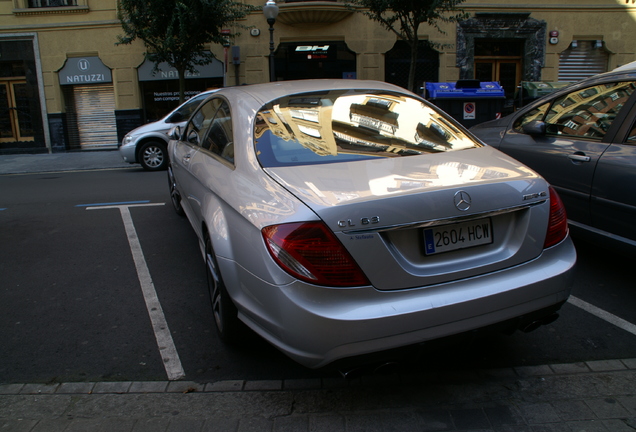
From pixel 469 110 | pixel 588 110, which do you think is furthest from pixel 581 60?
pixel 588 110

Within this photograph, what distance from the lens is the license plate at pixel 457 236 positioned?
2.42 metres

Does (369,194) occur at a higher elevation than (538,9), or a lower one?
lower

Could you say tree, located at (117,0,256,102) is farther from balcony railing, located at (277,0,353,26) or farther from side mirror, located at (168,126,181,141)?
side mirror, located at (168,126,181,141)

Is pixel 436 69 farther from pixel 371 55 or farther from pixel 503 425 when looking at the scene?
pixel 503 425

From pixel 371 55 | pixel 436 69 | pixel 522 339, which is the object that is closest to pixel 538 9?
pixel 436 69

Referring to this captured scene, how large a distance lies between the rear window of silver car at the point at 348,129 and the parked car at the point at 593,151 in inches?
50.2

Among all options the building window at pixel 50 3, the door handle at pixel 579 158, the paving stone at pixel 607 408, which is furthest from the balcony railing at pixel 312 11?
the paving stone at pixel 607 408

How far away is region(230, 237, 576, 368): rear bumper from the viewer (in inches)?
88.7

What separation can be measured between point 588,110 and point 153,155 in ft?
30.1

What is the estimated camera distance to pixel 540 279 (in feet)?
8.43

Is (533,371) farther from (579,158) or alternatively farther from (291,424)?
(579,158)

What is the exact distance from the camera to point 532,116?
5.04 metres

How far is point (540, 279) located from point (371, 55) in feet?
54.0

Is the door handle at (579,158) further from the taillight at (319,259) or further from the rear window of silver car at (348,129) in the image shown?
the taillight at (319,259)
